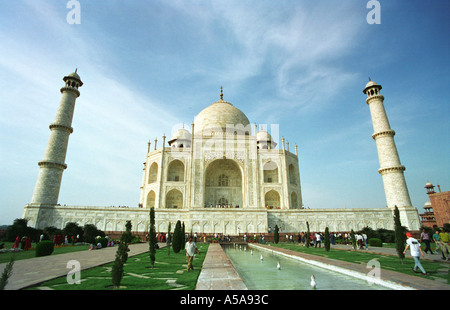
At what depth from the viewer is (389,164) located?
23.8m

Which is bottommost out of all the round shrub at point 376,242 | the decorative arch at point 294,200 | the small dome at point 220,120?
the round shrub at point 376,242

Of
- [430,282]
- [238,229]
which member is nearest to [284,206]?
[238,229]

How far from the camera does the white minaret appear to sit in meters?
22.2

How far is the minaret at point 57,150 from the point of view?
21797 mm

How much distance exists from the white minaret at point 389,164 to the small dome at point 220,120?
1477 cm

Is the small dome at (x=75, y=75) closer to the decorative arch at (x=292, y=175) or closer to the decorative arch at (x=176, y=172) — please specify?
the decorative arch at (x=176, y=172)

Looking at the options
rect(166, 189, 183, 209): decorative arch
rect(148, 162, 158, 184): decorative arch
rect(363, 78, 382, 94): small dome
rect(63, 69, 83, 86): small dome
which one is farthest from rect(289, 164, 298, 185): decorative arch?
rect(63, 69, 83, 86): small dome

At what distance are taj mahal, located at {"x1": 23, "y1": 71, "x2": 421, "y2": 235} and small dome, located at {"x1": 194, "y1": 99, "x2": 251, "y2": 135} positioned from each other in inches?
5.5

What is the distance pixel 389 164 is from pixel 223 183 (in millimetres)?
16956

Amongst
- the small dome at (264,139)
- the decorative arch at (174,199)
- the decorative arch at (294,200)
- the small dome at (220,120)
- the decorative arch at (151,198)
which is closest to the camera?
the decorative arch at (151,198)

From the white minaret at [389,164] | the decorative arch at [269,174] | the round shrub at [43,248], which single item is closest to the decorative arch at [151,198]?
the decorative arch at [269,174]
